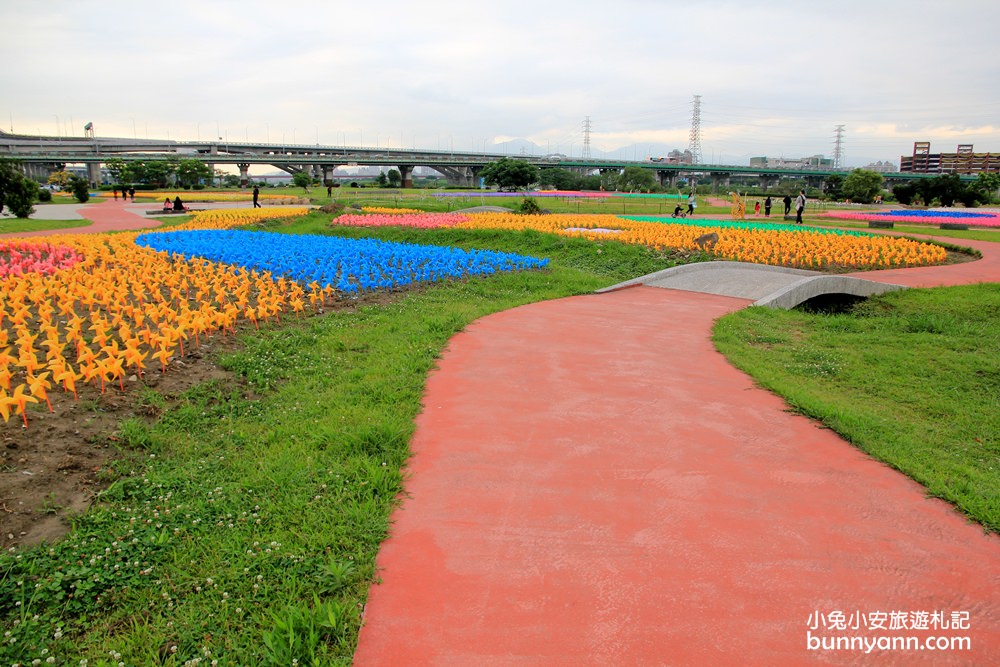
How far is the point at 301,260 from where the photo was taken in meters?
11.9

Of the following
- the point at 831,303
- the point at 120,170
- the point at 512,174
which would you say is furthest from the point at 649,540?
the point at 120,170

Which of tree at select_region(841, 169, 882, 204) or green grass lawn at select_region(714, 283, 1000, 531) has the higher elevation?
tree at select_region(841, 169, 882, 204)

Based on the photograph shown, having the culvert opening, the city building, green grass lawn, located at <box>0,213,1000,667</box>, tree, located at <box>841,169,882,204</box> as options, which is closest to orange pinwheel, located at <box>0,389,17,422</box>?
green grass lawn, located at <box>0,213,1000,667</box>

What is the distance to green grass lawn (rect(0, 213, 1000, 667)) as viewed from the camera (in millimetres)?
2816

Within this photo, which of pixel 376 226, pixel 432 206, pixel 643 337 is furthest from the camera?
pixel 432 206

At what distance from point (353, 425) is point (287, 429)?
0.52 m

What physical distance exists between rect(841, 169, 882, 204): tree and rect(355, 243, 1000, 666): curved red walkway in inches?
2511

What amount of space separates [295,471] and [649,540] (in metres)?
2.38

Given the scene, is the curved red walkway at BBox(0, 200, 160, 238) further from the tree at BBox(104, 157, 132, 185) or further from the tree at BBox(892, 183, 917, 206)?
the tree at BBox(892, 183, 917, 206)

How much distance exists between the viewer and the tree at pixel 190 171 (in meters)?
67.1

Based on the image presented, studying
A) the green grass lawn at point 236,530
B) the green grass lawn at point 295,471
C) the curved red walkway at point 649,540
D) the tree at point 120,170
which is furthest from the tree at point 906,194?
the tree at point 120,170

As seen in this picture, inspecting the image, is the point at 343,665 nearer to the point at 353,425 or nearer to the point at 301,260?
the point at 353,425

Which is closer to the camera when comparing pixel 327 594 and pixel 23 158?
pixel 327 594

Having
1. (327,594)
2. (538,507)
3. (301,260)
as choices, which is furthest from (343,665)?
(301,260)
